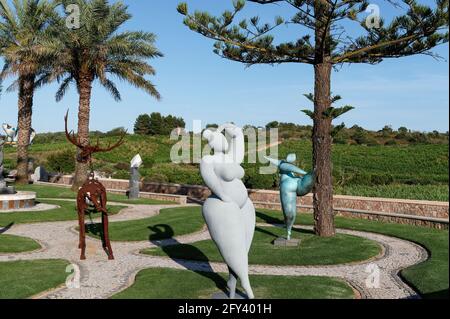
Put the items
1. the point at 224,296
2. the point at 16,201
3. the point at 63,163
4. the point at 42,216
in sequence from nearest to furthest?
1. the point at 224,296
2. the point at 42,216
3. the point at 16,201
4. the point at 63,163

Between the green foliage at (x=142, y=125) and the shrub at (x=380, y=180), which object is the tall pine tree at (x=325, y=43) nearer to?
the shrub at (x=380, y=180)

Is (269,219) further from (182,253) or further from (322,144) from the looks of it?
(182,253)

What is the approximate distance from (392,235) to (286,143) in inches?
1061

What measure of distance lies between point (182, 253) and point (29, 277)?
324 centimetres

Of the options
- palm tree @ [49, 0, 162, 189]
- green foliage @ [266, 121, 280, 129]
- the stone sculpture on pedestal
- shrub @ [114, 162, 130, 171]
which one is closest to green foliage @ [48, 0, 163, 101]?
palm tree @ [49, 0, 162, 189]

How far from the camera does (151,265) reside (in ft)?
29.9

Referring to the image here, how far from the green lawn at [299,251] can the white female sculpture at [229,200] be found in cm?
345

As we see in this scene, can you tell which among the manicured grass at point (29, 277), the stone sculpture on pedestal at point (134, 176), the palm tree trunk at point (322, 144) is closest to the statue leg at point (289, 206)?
the palm tree trunk at point (322, 144)

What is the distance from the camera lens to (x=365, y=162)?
30.7 meters

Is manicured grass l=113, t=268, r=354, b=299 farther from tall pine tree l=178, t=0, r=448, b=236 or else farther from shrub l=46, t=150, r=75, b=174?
shrub l=46, t=150, r=75, b=174

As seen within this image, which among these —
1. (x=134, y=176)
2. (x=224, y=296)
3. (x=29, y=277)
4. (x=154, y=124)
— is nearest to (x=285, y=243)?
(x=224, y=296)

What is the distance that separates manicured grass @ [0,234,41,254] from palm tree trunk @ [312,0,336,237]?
270 inches
